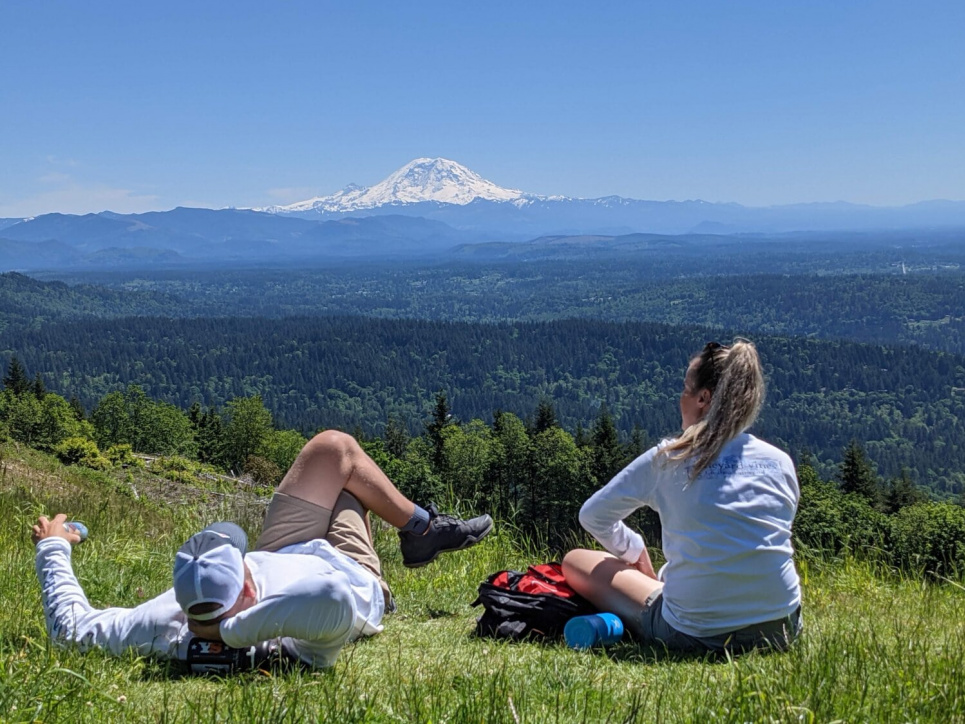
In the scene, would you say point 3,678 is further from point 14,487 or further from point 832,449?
point 832,449

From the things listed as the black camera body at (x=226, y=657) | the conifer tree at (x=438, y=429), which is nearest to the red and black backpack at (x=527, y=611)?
the black camera body at (x=226, y=657)

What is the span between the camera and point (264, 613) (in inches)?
111

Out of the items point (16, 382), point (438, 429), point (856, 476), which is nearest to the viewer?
point (16, 382)

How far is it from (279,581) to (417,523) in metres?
1.26

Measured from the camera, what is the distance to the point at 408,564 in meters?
4.44

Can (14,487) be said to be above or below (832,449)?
above

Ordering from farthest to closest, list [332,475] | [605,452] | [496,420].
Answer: [496,420]
[605,452]
[332,475]

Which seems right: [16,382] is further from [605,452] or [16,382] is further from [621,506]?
[621,506]

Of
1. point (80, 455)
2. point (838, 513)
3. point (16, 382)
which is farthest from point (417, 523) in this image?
point (16, 382)

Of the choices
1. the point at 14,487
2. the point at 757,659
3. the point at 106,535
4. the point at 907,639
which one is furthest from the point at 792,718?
the point at 14,487

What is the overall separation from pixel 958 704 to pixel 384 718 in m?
1.61

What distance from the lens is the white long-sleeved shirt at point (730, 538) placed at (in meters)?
3.27

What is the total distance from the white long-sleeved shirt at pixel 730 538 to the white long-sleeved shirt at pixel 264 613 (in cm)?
113

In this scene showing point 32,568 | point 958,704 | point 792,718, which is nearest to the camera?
point 792,718
